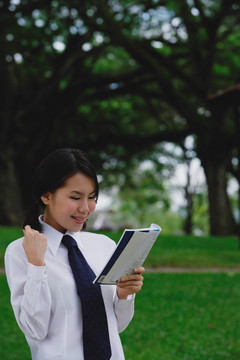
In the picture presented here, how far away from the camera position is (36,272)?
2053 millimetres

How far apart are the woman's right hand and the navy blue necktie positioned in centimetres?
18

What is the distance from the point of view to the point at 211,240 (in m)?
14.1

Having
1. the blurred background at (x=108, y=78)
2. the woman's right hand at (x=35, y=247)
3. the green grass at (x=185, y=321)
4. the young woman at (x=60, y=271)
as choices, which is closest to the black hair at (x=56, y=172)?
the young woman at (x=60, y=271)

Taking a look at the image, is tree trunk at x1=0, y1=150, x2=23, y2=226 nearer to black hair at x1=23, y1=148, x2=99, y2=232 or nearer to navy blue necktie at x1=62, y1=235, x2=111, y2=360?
black hair at x1=23, y1=148, x2=99, y2=232

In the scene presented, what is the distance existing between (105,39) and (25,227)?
1766 cm

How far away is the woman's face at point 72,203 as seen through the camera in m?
2.27

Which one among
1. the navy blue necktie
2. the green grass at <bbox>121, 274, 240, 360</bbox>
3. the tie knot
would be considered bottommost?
the green grass at <bbox>121, 274, 240, 360</bbox>

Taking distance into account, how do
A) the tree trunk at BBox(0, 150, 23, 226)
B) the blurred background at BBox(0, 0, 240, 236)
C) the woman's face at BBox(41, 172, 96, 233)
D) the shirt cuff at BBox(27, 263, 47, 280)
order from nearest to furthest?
the shirt cuff at BBox(27, 263, 47, 280)
the woman's face at BBox(41, 172, 96, 233)
the blurred background at BBox(0, 0, 240, 236)
the tree trunk at BBox(0, 150, 23, 226)

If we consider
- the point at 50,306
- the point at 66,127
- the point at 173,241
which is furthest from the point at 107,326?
the point at 66,127

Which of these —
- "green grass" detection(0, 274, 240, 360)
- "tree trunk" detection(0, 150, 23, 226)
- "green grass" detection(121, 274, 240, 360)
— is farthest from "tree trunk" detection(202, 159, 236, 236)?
"green grass" detection(0, 274, 240, 360)

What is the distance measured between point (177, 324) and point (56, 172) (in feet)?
14.0

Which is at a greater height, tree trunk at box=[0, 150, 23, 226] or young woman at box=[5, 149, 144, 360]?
young woman at box=[5, 149, 144, 360]

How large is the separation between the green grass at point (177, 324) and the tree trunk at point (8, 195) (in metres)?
10.4

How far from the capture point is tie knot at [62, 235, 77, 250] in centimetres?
229
